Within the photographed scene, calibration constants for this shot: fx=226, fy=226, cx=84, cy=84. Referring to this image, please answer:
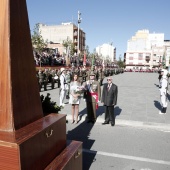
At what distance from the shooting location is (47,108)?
13.2ft

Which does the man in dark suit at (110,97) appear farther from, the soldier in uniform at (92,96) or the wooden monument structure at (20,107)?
the wooden monument structure at (20,107)

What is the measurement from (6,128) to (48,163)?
778mm

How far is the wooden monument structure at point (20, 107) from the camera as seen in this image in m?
2.27

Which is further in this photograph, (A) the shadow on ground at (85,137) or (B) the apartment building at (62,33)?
(B) the apartment building at (62,33)

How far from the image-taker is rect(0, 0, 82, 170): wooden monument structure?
2.27 metres

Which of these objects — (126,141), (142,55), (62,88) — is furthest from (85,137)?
(142,55)

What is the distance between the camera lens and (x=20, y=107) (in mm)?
2674

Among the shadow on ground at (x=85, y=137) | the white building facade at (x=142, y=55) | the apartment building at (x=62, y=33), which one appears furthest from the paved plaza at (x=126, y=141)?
the white building facade at (x=142, y=55)

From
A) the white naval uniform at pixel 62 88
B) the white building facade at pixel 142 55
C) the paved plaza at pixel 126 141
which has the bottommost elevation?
the paved plaza at pixel 126 141

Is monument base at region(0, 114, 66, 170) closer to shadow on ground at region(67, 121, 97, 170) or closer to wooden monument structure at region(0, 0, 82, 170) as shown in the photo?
wooden monument structure at region(0, 0, 82, 170)

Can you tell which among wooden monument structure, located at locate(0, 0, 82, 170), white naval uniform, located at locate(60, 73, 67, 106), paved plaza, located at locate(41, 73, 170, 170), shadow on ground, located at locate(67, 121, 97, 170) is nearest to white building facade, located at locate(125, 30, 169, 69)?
white naval uniform, located at locate(60, 73, 67, 106)

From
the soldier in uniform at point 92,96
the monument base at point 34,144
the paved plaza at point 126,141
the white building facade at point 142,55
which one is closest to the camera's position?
the monument base at point 34,144

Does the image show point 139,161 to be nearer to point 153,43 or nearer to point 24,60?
point 24,60

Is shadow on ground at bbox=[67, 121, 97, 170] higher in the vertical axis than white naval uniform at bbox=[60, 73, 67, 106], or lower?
lower
